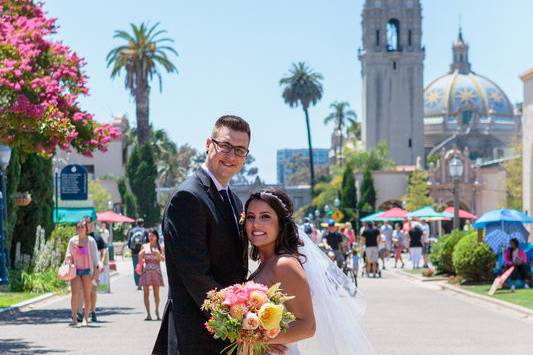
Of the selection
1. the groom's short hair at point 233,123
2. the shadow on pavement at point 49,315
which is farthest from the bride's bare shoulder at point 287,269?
the shadow on pavement at point 49,315

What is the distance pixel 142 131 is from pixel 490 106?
384 feet

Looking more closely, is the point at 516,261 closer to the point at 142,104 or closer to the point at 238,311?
the point at 238,311

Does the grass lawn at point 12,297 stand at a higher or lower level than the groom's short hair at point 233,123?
lower

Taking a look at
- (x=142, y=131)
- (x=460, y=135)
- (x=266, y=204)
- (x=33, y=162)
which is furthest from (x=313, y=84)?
(x=266, y=204)

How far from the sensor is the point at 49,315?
21469 mm

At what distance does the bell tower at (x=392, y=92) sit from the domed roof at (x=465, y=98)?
48.9m

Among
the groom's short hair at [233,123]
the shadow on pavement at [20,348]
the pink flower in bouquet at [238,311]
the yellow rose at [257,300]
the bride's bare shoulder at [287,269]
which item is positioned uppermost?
the groom's short hair at [233,123]

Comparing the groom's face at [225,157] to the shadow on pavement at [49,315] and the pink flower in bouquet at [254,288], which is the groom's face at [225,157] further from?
the shadow on pavement at [49,315]

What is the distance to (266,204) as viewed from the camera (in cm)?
618

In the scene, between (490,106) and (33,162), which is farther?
(490,106)

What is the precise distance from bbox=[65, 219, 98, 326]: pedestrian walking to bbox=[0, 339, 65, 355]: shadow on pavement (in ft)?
7.77

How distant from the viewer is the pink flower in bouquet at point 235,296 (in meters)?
5.71

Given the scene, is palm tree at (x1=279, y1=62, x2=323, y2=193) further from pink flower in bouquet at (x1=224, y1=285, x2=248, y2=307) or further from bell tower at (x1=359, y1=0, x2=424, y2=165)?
pink flower in bouquet at (x1=224, y1=285, x2=248, y2=307)

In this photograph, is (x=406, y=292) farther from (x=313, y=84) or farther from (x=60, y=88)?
(x=313, y=84)
